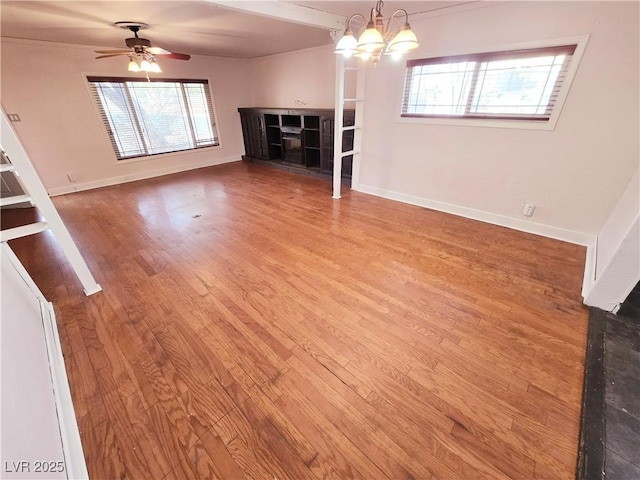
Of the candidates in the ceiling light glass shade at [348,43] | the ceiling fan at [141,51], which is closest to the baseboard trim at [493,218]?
the ceiling light glass shade at [348,43]

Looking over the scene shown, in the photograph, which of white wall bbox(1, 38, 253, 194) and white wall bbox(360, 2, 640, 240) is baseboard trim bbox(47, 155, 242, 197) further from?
white wall bbox(360, 2, 640, 240)

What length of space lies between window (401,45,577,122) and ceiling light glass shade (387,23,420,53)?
5.81 feet

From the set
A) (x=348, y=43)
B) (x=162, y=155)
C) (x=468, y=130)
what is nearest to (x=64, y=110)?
(x=162, y=155)

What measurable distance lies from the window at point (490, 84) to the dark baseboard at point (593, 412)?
7.30 ft

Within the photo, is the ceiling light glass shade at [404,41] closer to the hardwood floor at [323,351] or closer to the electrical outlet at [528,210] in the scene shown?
the hardwood floor at [323,351]

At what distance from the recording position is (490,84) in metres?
2.89

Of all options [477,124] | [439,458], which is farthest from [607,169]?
[439,458]

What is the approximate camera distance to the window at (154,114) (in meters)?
4.83

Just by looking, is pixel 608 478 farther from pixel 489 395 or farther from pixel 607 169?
pixel 607 169

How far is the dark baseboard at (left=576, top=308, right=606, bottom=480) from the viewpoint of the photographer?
1140 millimetres

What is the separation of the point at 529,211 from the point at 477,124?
1.19 m

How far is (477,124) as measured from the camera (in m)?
3.07

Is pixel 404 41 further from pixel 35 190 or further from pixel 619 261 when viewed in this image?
pixel 35 190

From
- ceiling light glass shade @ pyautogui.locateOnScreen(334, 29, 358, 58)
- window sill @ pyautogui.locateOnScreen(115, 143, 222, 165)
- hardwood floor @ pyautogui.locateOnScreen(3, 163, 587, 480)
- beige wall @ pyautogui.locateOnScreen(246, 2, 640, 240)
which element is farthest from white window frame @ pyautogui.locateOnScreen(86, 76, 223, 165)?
ceiling light glass shade @ pyautogui.locateOnScreen(334, 29, 358, 58)
